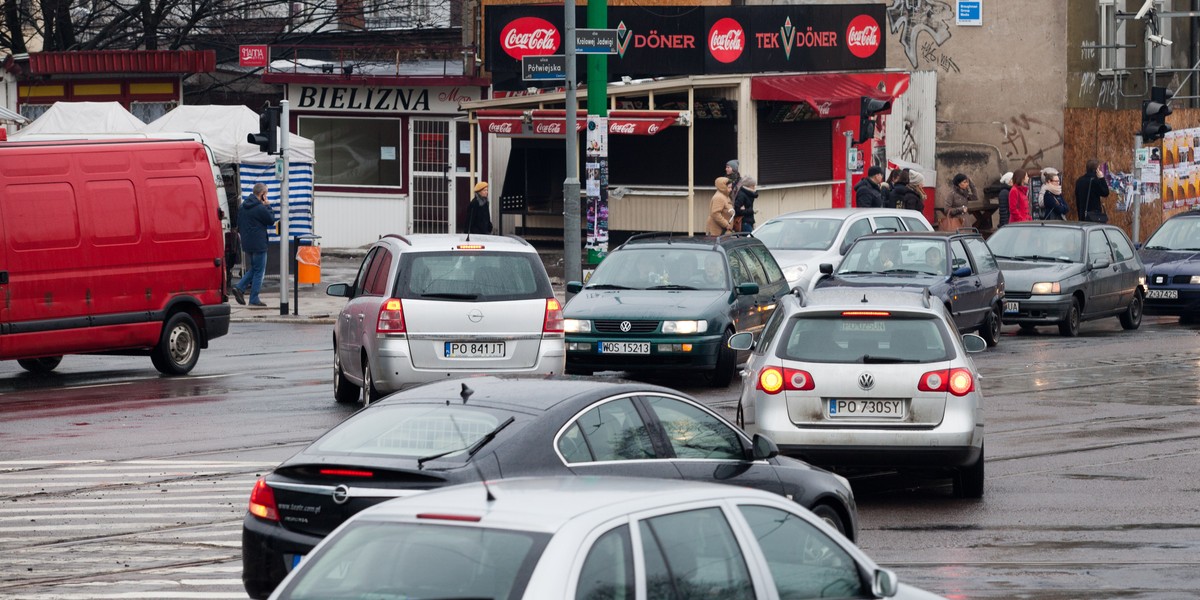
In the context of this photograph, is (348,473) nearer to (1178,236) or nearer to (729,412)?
(729,412)

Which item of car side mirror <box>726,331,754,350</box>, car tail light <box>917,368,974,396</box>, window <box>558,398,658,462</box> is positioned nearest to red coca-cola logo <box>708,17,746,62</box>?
car side mirror <box>726,331,754,350</box>

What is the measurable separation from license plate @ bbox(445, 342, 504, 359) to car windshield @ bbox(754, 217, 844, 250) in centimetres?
1024

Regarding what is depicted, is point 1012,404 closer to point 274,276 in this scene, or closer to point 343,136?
point 274,276

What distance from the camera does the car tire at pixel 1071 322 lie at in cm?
2511

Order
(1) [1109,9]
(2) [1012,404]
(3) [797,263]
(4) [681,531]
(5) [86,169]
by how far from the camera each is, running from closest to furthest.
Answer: (4) [681,531] < (2) [1012,404] < (5) [86,169] < (3) [797,263] < (1) [1109,9]

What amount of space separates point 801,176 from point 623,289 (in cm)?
1700

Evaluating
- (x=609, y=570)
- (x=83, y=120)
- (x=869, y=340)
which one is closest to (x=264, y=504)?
(x=609, y=570)

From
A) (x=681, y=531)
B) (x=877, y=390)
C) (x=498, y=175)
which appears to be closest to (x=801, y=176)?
(x=498, y=175)

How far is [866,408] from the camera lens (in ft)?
39.7

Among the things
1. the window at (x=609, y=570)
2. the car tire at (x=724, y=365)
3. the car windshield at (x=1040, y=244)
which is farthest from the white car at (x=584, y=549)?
the car windshield at (x=1040, y=244)

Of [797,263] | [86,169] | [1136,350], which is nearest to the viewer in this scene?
[86,169]

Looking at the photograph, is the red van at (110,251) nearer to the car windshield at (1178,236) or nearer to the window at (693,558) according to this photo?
the window at (693,558)

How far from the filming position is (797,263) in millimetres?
25172

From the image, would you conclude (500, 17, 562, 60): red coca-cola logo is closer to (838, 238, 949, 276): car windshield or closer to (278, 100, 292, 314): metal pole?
(278, 100, 292, 314): metal pole
